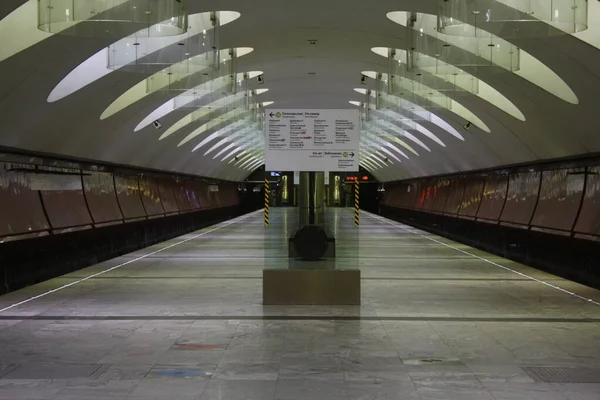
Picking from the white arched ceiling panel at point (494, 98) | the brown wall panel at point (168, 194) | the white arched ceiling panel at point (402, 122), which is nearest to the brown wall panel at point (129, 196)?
the brown wall panel at point (168, 194)

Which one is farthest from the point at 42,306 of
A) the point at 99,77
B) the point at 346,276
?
the point at 99,77

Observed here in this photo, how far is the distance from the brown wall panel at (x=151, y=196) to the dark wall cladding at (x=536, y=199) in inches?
439

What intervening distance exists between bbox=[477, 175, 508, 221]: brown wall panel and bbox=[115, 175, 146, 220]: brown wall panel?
11.1m

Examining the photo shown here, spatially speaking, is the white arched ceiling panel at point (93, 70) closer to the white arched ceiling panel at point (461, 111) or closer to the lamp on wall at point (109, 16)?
the lamp on wall at point (109, 16)

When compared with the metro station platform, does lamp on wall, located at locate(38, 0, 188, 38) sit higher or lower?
higher

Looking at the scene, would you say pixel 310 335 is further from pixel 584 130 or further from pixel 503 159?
pixel 503 159

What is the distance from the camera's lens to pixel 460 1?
10141 millimetres

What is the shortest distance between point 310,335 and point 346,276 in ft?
8.89

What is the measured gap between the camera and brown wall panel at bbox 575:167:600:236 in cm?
1642

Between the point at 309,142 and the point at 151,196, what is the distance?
700 inches

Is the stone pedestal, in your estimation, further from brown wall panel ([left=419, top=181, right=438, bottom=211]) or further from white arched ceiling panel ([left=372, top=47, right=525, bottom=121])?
brown wall panel ([left=419, top=181, right=438, bottom=211])

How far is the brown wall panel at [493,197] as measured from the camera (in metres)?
25.6

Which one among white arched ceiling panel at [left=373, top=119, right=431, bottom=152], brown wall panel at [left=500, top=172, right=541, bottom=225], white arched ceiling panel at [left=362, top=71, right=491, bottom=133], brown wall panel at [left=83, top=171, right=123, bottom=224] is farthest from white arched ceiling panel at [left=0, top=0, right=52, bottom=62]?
white arched ceiling panel at [left=373, top=119, right=431, bottom=152]

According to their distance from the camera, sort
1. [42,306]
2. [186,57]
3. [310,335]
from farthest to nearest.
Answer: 1. [186,57]
2. [42,306]
3. [310,335]
